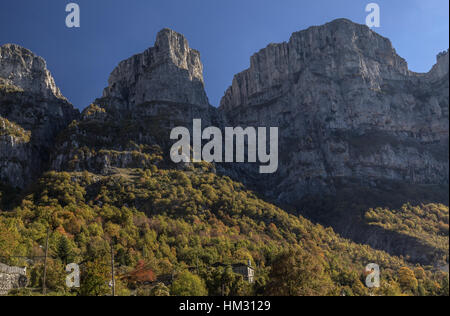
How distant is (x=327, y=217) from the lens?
12475 cm

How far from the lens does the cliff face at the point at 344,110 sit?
144 meters

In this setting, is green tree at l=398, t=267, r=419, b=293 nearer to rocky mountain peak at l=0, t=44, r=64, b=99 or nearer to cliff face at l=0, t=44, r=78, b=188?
cliff face at l=0, t=44, r=78, b=188

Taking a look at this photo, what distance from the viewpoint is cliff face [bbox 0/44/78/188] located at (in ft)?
395

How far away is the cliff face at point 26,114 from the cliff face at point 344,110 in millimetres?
80593

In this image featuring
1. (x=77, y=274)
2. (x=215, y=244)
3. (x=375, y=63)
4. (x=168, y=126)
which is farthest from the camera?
(x=375, y=63)

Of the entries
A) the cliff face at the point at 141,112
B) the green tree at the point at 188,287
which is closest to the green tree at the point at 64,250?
the green tree at the point at 188,287

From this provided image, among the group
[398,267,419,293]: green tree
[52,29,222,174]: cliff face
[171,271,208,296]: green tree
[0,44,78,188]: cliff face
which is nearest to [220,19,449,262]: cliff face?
[398,267,419,293]: green tree

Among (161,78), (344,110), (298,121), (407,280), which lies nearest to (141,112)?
(161,78)

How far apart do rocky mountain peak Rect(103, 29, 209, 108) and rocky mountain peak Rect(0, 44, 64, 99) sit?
2305cm

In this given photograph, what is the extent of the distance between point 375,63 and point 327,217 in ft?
280

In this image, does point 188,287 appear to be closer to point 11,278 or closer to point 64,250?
point 11,278

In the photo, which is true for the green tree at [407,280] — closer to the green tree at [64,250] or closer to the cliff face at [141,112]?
the green tree at [64,250]
